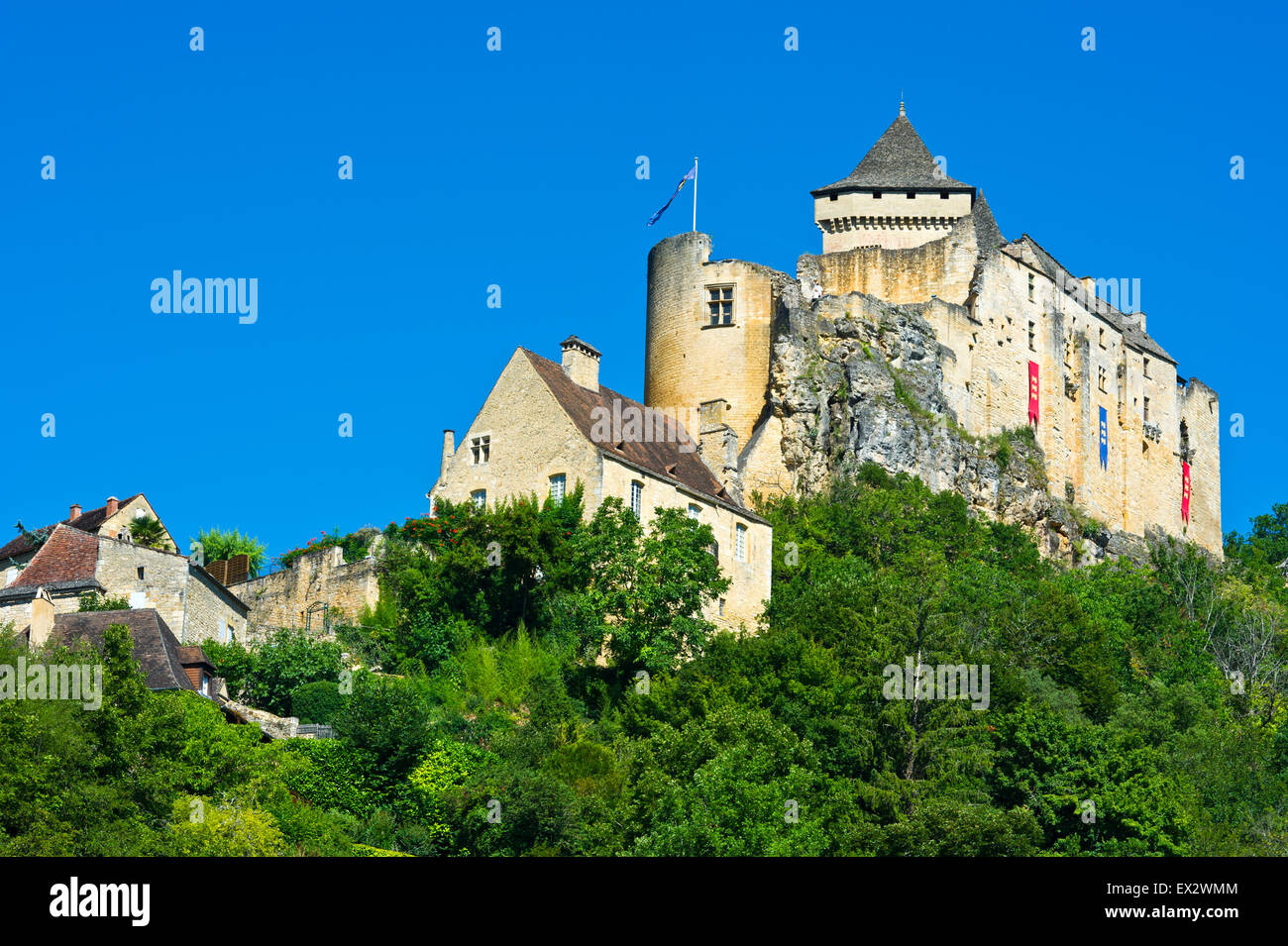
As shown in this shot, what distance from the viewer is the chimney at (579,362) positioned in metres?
58.0

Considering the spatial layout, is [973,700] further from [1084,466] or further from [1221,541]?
[1221,541]

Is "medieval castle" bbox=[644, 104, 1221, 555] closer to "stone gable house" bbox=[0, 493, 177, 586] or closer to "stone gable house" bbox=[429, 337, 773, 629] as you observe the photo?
"stone gable house" bbox=[429, 337, 773, 629]

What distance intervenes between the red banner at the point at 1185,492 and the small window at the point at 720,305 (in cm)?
2655

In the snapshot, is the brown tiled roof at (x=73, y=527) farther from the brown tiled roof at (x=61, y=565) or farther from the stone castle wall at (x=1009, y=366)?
the stone castle wall at (x=1009, y=366)

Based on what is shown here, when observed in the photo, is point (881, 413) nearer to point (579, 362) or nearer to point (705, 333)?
point (705, 333)

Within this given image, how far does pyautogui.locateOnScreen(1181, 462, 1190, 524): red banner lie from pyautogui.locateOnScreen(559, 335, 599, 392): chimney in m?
36.4

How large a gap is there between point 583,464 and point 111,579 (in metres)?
13.9

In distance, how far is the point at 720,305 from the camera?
70.0m

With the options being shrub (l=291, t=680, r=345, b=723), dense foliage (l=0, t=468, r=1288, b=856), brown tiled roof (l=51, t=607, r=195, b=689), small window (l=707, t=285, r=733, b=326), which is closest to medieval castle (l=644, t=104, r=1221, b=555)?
small window (l=707, t=285, r=733, b=326)

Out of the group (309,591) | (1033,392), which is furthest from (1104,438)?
(309,591)

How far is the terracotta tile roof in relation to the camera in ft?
247

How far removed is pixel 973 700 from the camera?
4591 cm
